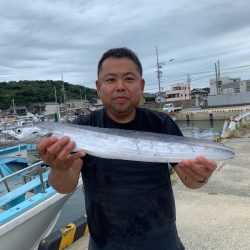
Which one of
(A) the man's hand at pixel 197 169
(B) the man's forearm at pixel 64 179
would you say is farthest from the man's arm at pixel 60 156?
(A) the man's hand at pixel 197 169

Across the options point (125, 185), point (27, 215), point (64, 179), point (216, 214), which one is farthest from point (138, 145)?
point (216, 214)

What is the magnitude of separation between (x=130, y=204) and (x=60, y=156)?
1.94 ft

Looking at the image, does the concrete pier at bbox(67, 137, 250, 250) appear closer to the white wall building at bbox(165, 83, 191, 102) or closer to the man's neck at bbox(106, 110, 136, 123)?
the man's neck at bbox(106, 110, 136, 123)

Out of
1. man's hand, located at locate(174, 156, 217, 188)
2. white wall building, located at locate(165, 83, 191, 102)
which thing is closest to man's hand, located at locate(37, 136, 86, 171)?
man's hand, located at locate(174, 156, 217, 188)

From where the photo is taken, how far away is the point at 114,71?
2.26m

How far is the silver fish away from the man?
13 cm

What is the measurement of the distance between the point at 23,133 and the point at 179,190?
4.78 m

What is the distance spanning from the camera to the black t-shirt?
7.09 feet

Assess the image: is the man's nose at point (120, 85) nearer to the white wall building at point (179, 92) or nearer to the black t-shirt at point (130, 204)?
the black t-shirt at point (130, 204)

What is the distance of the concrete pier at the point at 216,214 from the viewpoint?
4312 mm

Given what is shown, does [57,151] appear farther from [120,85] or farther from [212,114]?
[212,114]

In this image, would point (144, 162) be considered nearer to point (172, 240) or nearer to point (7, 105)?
point (172, 240)

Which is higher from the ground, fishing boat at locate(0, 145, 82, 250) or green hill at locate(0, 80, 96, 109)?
green hill at locate(0, 80, 96, 109)

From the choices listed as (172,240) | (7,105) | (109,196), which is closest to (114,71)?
(109,196)
